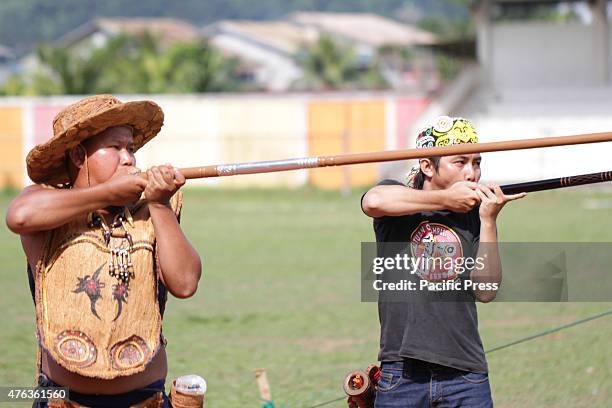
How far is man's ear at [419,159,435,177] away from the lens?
4.08 meters

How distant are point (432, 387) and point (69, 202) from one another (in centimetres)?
145

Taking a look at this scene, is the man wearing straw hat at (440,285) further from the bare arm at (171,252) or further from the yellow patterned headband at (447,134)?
the bare arm at (171,252)

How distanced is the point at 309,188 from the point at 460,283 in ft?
81.4

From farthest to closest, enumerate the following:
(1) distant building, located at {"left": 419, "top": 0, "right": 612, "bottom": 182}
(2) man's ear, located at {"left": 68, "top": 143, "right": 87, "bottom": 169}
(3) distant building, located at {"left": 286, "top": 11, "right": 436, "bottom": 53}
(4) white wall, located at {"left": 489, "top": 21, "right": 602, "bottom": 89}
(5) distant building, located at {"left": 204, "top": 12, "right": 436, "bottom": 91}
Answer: (5) distant building, located at {"left": 204, "top": 12, "right": 436, "bottom": 91} → (3) distant building, located at {"left": 286, "top": 11, "right": 436, "bottom": 53} → (4) white wall, located at {"left": 489, "top": 21, "right": 602, "bottom": 89} → (1) distant building, located at {"left": 419, "top": 0, "right": 612, "bottom": 182} → (2) man's ear, located at {"left": 68, "top": 143, "right": 87, "bottom": 169}

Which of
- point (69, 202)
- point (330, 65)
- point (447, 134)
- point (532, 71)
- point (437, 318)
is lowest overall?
point (437, 318)

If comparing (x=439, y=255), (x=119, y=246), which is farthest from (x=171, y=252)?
(x=439, y=255)

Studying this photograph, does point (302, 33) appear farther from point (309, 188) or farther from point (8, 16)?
point (8, 16)

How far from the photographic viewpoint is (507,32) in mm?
32688

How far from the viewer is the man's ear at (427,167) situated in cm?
408

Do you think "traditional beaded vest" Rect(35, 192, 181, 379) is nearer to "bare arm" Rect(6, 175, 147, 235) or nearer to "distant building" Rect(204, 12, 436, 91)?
"bare arm" Rect(6, 175, 147, 235)

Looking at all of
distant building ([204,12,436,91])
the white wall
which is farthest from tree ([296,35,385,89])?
the white wall

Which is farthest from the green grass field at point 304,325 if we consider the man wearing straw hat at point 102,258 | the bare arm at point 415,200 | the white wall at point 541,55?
the white wall at point 541,55

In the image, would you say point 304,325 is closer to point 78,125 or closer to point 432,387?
point 432,387

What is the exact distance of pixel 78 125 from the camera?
11.9 ft
